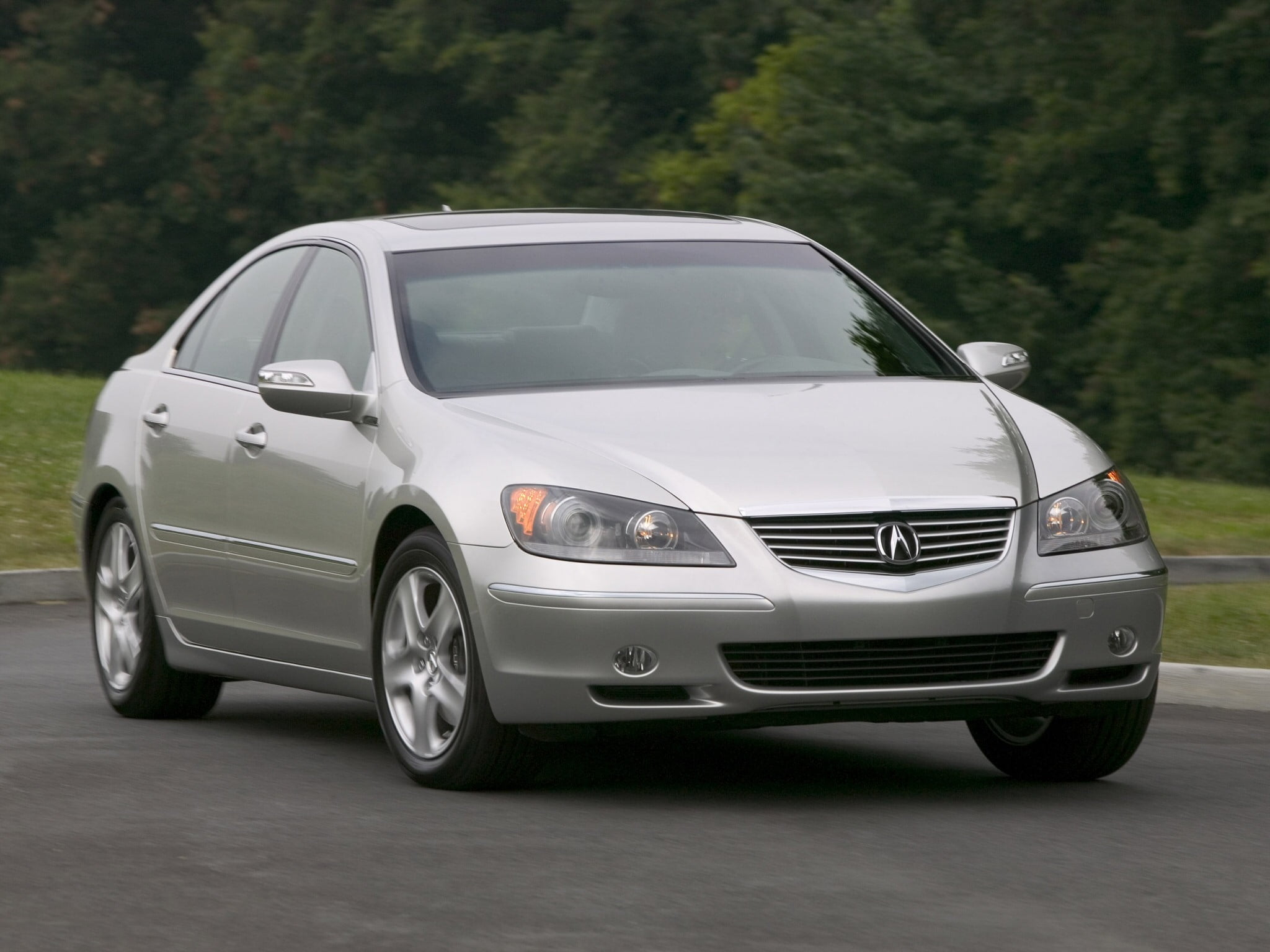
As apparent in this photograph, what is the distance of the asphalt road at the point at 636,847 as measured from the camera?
5004 millimetres

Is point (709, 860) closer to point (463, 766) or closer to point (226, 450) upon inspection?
point (463, 766)

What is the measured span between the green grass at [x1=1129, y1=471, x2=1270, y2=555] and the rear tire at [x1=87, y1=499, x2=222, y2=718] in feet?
19.1

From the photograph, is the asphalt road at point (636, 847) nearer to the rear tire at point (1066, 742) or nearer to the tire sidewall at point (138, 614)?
the rear tire at point (1066, 742)

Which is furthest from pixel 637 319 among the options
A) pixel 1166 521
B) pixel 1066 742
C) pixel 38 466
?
pixel 38 466

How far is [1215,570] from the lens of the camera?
13.4m

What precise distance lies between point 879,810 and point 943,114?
3712cm

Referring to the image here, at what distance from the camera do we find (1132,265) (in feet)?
124

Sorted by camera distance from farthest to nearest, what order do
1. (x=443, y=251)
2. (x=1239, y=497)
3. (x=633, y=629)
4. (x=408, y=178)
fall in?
1. (x=408, y=178)
2. (x=1239, y=497)
3. (x=443, y=251)
4. (x=633, y=629)

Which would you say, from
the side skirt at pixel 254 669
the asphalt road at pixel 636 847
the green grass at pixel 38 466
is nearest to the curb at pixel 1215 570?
the asphalt road at pixel 636 847

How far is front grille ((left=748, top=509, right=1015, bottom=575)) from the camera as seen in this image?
20.7 ft

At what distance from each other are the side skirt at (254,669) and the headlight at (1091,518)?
6.41 ft

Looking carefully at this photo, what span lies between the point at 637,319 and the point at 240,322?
1665 mm

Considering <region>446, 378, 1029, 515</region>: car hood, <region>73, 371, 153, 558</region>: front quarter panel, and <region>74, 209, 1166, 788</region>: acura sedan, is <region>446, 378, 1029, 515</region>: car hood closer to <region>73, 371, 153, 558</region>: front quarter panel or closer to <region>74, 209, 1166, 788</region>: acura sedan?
<region>74, 209, 1166, 788</region>: acura sedan

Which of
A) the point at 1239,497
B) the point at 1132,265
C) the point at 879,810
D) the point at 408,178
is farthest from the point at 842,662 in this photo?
the point at 408,178
